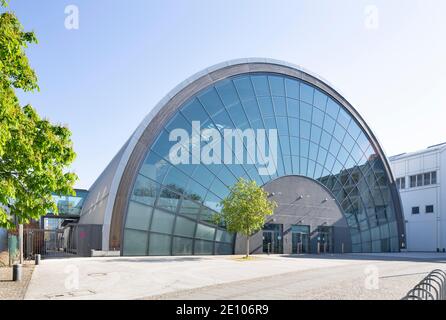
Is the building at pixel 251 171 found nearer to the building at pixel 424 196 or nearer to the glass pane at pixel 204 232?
the glass pane at pixel 204 232

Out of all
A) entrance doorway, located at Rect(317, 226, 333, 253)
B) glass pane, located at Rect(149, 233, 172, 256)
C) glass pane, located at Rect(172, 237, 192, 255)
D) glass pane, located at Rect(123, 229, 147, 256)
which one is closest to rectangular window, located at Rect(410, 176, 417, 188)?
entrance doorway, located at Rect(317, 226, 333, 253)

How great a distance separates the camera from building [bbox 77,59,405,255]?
30625mm

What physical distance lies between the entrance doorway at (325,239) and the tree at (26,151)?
108ft

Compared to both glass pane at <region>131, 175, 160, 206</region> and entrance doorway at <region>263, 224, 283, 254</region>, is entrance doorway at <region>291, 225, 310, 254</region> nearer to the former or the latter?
entrance doorway at <region>263, 224, 283, 254</region>

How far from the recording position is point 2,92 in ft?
31.0

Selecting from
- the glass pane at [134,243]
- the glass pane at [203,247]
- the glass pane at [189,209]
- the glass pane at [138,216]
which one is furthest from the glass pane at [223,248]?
the glass pane at [138,216]

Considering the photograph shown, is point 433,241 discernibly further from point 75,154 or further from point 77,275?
point 75,154

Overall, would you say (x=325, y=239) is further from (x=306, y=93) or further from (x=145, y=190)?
(x=145, y=190)

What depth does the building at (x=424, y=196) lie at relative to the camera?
5466 centimetres

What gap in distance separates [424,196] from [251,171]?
3379 centimetres
